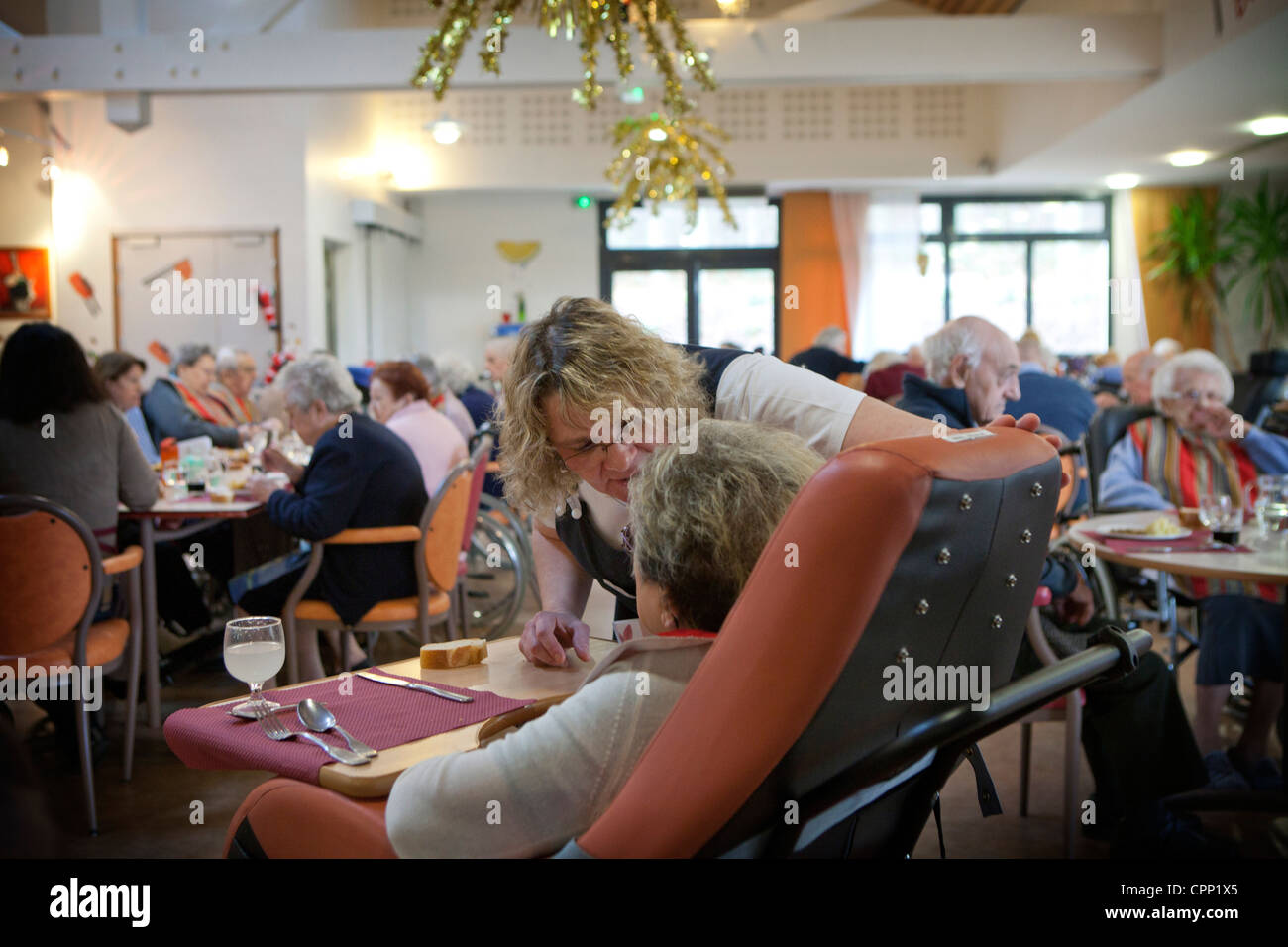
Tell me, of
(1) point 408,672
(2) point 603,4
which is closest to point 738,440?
(1) point 408,672

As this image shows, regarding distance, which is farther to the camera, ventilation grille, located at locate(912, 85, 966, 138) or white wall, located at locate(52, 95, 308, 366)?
ventilation grille, located at locate(912, 85, 966, 138)

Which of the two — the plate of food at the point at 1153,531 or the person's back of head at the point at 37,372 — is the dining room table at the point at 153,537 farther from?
the plate of food at the point at 1153,531

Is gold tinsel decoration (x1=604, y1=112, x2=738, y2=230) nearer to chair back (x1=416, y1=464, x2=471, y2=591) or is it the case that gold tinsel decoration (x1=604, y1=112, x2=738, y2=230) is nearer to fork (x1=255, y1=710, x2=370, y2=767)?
A: chair back (x1=416, y1=464, x2=471, y2=591)

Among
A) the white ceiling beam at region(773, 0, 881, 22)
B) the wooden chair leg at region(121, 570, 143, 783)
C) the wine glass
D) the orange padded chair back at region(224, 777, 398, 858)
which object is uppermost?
the white ceiling beam at region(773, 0, 881, 22)

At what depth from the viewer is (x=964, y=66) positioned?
727 cm

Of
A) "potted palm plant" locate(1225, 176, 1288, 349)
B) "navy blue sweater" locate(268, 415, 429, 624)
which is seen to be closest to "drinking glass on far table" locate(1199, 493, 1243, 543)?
"navy blue sweater" locate(268, 415, 429, 624)

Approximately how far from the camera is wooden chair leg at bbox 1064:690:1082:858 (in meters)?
2.69

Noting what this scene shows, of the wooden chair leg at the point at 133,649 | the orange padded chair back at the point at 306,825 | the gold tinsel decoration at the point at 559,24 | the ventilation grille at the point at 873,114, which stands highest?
the ventilation grille at the point at 873,114

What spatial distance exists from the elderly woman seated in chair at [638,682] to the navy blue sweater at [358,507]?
7.96 ft

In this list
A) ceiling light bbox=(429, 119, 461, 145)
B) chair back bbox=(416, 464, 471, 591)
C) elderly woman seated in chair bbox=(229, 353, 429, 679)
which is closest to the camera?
elderly woman seated in chair bbox=(229, 353, 429, 679)

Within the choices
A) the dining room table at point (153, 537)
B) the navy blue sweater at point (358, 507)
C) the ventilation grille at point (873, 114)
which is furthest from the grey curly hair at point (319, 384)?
the ventilation grille at point (873, 114)

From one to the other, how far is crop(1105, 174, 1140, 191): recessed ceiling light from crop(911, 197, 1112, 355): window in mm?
533

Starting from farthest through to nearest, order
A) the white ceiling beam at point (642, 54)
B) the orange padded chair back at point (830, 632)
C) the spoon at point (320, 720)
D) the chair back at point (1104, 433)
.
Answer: the white ceiling beam at point (642, 54) → the chair back at point (1104, 433) → the spoon at point (320, 720) → the orange padded chair back at point (830, 632)

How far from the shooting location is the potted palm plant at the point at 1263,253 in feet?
35.7
